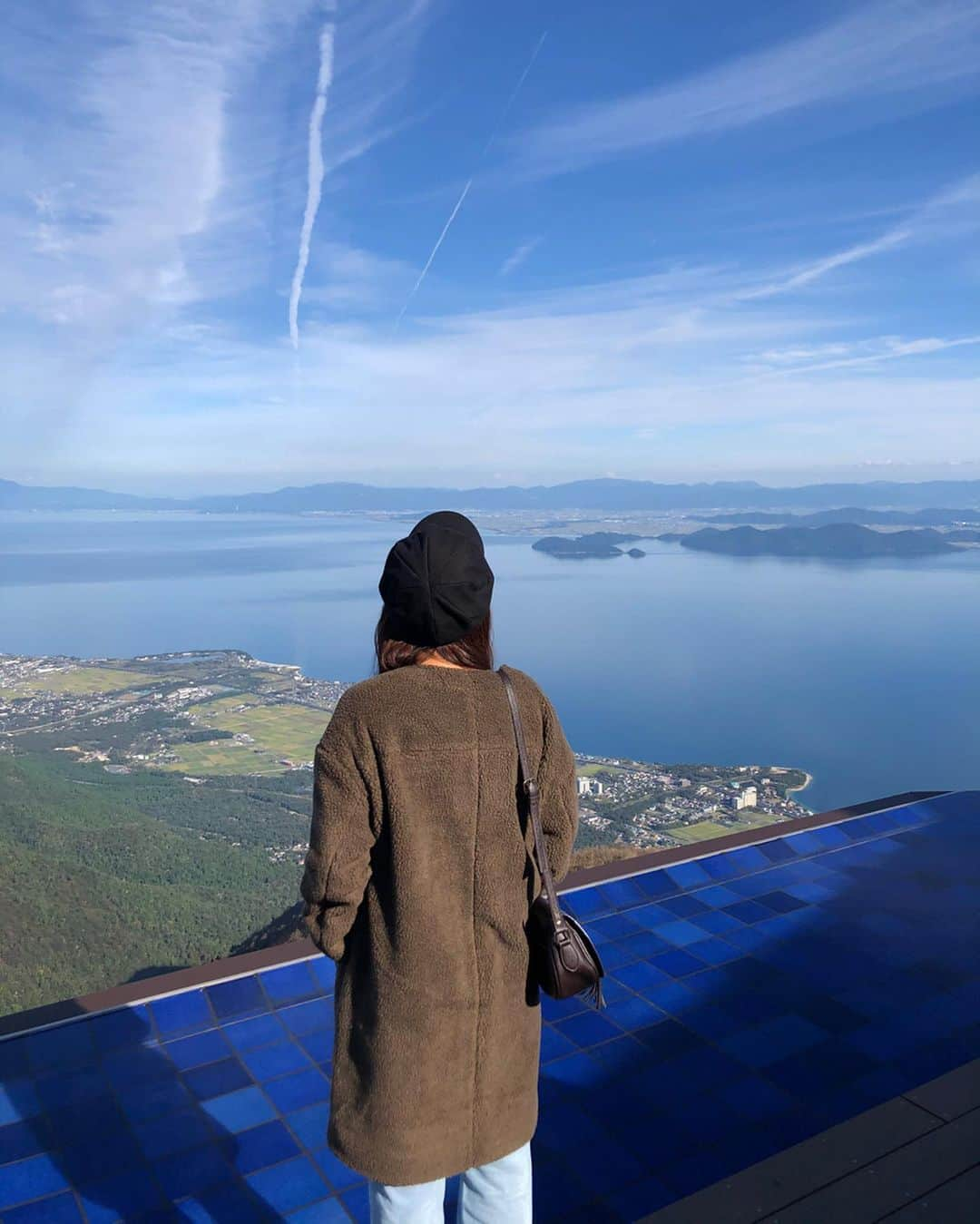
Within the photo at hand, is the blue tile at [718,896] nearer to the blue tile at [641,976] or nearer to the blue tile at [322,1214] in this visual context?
the blue tile at [641,976]

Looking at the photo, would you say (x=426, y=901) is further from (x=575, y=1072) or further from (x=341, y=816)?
(x=575, y=1072)

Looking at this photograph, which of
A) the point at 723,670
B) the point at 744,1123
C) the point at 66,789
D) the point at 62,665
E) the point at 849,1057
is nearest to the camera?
the point at 744,1123

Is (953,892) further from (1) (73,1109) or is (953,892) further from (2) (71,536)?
(2) (71,536)

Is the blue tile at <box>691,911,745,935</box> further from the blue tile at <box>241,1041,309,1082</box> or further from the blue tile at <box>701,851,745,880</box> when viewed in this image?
the blue tile at <box>241,1041,309,1082</box>

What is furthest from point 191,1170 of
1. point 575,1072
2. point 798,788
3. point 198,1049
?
point 798,788

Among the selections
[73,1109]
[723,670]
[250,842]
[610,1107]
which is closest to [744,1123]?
[610,1107]

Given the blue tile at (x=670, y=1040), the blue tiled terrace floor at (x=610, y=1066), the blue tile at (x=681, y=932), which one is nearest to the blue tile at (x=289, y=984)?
the blue tiled terrace floor at (x=610, y=1066)
